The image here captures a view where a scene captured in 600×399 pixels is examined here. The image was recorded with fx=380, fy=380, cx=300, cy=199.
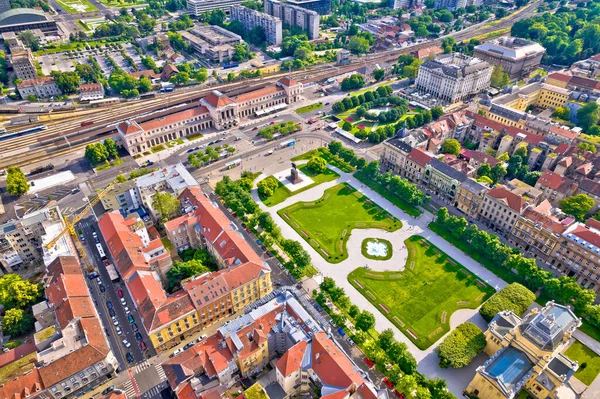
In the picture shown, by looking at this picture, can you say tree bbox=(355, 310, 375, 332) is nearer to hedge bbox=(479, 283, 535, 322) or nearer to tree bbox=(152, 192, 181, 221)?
hedge bbox=(479, 283, 535, 322)

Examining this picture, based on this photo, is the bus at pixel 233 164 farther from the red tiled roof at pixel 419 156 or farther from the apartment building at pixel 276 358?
the apartment building at pixel 276 358

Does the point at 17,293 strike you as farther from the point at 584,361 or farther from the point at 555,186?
the point at 555,186

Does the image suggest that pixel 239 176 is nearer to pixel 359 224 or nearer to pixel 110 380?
pixel 359 224

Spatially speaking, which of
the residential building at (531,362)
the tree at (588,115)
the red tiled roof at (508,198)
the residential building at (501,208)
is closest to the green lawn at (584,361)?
the residential building at (531,362)

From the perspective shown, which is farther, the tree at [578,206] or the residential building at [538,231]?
the tree at [578,206]

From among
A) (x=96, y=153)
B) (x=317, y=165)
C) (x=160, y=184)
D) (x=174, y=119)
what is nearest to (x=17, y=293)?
(x=160, y=184)
